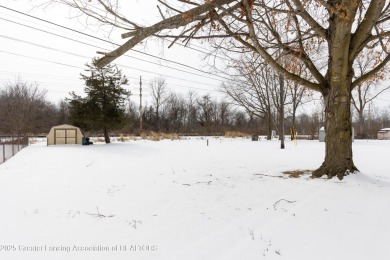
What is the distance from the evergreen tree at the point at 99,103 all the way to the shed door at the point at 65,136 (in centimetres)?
101

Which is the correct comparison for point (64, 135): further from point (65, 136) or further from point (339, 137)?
point (339, 137)

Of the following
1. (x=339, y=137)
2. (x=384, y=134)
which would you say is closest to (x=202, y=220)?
(x=339, y=137)

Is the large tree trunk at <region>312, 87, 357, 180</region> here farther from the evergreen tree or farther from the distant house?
the distant house

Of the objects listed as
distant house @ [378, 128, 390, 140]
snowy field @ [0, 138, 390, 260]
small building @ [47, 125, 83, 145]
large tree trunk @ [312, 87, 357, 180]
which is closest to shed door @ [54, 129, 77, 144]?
small building @ [47, 125, 83, 145]

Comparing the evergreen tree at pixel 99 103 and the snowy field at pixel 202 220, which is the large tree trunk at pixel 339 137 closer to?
A: the snowy field at pixel 202 220

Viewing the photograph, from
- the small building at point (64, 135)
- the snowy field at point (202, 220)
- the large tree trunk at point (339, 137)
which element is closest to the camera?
the snowy field at point (202, 220)

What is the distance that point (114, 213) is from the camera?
4.31 meters

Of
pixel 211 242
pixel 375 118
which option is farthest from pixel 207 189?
pixel 375 118

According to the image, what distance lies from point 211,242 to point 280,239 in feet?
2.70

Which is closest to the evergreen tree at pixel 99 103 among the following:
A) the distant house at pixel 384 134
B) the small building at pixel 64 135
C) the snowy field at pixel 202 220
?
the small building at pixel 64 135

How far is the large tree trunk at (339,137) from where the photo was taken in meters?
6.14

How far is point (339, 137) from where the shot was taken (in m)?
6.20

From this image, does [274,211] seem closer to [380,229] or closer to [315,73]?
[380,229]

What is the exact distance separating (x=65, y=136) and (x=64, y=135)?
12 centimetres
